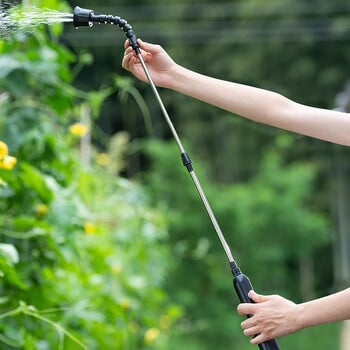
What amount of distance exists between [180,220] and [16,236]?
5.59 meters

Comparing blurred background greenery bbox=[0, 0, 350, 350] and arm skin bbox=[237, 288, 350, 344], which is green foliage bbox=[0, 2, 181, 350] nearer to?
blurred background greenery bbox=[0, 0, 350, 350]

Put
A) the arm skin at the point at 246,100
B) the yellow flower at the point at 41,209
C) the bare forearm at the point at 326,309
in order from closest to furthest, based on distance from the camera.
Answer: the bare forearm at the point at 326,309 → the arm skin at the point at 246,100 → the yellow flower at the point at 41,209

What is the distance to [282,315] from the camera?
145 cm

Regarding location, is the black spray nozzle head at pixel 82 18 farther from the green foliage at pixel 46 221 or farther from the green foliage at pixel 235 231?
the green foliage at pixel 235 231

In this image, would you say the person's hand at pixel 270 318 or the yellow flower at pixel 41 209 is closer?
the person's hand at pixel 270 318

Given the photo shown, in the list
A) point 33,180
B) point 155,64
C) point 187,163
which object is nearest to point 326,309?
point 187,163

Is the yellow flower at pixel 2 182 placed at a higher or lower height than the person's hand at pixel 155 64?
higher

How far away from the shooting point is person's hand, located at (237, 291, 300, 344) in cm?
144

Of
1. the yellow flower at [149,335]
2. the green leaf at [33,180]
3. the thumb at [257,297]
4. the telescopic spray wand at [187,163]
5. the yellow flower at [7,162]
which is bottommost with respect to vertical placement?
the thumb at [257,297]

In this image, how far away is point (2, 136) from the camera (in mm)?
2264

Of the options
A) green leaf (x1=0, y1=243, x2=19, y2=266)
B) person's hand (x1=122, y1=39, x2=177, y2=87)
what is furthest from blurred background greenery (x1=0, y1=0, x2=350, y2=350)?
person's hand (x1=122, y1=39, x2=177, y2=87)

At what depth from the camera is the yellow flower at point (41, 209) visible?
2221 millimetres

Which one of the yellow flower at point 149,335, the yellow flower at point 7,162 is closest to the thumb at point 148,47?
the yellow flower at point 7,162

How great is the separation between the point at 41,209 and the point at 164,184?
5592mm
